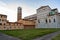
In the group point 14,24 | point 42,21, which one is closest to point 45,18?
point 42,21

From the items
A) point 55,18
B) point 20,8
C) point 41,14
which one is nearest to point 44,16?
point 41,14

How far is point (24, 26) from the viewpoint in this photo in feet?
219

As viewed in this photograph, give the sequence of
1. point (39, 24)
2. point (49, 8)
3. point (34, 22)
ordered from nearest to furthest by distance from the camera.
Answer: point (49, 8), point (39, 24), point (34, 22)

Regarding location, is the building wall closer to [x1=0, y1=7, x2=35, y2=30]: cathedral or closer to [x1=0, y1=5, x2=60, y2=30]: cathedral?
[x1=0, y1=5, x2=60, y2=30]: cathedral

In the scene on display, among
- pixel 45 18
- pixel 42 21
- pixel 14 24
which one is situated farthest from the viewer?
pixel 14 24

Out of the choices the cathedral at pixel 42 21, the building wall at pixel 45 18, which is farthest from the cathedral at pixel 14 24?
the building wall at pixel 45 18

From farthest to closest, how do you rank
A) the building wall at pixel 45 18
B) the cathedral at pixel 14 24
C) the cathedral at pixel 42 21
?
the cathedral at pixel 14 24 → the building wall at pixel 45 18 → the cathedral at pixel 42 21

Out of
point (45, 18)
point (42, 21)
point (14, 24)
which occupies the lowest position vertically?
point (14, 24)

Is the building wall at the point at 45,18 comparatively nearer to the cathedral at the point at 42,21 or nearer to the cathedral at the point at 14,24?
the cathedral at the point at 42,21

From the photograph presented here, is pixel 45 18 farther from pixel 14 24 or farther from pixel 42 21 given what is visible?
pixel 14 24

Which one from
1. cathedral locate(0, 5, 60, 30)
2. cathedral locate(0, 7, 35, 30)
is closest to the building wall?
cathedral locate(0, 5, 60, 30)

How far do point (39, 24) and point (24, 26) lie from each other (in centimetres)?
987

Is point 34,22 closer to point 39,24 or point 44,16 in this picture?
point 39,24

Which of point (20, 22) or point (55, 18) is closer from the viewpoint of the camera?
point (55, 18)
